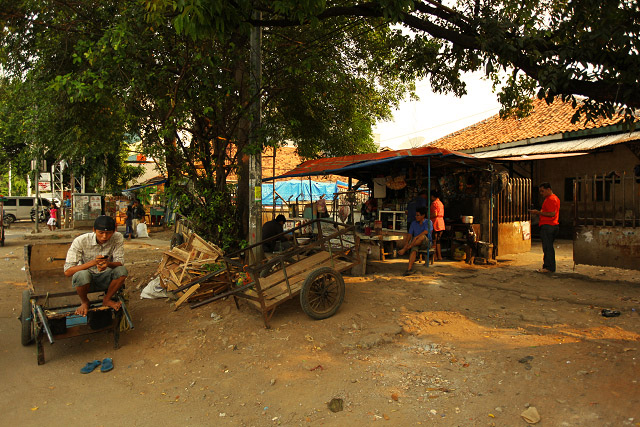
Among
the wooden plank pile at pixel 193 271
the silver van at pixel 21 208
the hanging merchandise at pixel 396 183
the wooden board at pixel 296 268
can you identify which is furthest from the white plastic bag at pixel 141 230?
→ the silver van at pixel 21 208

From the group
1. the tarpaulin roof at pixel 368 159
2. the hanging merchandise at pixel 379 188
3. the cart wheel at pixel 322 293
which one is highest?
the tarpaulin roof at pixel 368 159

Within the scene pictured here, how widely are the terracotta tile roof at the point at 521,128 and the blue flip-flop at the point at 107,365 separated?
1354cm

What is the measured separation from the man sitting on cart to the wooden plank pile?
126 centimetres

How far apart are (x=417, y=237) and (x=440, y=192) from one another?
3.14m

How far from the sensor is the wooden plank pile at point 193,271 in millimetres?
6547

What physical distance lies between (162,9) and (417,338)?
536 centimetres

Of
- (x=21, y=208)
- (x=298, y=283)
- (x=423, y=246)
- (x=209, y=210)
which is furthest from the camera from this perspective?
(x=21, y=208)

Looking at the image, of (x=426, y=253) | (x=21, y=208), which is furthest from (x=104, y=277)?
(x=21, y=208)

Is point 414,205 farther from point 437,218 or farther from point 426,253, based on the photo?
point 426,253

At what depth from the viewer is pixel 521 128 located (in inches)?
619

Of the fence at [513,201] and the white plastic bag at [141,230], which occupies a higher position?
the fence at [513,201]

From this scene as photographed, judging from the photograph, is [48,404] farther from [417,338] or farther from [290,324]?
[417,338]

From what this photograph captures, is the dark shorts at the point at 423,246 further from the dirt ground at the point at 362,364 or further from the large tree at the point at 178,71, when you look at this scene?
the large tree at the point at 178,71

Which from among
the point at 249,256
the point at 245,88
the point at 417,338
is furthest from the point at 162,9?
the point at 417,338
